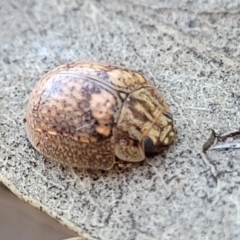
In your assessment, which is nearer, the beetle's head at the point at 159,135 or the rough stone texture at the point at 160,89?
the rough stone texture at the point at 160,89

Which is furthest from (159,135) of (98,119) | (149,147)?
(98,119)

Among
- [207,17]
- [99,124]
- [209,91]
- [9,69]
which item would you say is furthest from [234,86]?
[9,69]

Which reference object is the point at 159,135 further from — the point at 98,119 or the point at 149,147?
the point at 98,119

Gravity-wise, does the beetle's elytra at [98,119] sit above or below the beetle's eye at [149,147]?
above

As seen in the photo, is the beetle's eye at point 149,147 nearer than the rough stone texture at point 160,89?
No

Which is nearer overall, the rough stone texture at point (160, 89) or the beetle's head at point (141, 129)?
the rough stone texture at point (160, 89)
